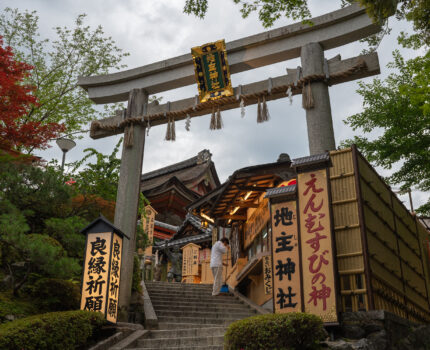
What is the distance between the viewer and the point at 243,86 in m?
13.2

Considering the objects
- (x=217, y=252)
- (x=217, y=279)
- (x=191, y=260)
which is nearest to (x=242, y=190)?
(x=217, y=252)

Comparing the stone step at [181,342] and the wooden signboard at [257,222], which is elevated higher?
the wooden signboard at [257,222]

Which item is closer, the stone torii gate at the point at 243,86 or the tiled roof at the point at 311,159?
the tiled roof at the point at 311,159

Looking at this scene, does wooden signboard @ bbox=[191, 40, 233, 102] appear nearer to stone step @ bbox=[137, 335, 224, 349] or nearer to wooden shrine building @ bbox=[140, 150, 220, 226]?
stone step @ bbox=[137, 335, 224, 349]

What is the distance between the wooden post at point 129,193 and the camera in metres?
12.4

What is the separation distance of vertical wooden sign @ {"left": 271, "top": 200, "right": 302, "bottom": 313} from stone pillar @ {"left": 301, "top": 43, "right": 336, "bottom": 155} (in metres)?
2.70

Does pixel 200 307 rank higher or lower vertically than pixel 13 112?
lower

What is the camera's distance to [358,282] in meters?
8.28

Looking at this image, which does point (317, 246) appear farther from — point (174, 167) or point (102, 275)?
point (174, 167)

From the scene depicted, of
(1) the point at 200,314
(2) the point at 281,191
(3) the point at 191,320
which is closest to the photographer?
(2) the point at 281,191

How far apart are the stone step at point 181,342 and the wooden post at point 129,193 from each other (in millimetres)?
3529

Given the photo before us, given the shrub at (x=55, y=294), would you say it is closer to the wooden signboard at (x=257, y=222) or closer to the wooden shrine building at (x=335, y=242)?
the wooden shrine building at (x=335, y=242)

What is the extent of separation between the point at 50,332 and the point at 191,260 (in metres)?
17.1

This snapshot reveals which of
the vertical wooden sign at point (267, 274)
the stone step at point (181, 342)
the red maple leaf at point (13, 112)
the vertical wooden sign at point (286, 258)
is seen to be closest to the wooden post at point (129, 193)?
the red maple leaf at point (13, 112)
